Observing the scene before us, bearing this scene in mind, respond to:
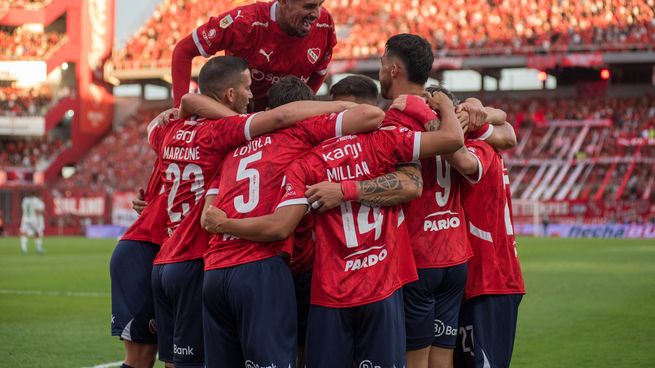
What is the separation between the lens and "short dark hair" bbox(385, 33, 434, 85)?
5.33 meters

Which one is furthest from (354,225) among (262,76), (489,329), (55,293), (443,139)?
(55,293)

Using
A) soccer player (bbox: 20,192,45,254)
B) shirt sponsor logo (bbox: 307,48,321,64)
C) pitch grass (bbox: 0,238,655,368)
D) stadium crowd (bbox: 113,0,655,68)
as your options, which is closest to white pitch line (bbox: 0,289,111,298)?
pitch grass (bbox: 0,238,655,368)

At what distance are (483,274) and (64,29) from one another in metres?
52.9

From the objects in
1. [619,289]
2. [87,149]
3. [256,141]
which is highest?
[256,141]

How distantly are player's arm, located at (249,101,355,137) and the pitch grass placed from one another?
4.91m

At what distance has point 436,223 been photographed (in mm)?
5441

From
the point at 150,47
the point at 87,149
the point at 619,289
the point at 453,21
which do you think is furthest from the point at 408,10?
the point at 619,289

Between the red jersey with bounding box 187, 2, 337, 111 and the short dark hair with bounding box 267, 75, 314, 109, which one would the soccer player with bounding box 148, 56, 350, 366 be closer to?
the short dark hair with bounding box 267, 75, 314, 109

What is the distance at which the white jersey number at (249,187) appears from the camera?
4.98m

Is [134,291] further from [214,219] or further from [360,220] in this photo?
[360,220]

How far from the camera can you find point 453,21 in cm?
4562

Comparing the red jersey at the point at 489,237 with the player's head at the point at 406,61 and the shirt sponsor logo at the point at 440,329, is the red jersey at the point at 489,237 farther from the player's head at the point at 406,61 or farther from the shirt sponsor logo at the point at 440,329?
the player's head at the point at 406,61

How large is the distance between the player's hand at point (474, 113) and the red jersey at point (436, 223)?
0.28m

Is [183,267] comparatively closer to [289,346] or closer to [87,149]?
[289,346]
